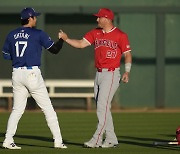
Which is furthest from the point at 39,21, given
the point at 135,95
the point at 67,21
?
the point at 135,95

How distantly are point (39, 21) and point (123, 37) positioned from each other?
12.8m

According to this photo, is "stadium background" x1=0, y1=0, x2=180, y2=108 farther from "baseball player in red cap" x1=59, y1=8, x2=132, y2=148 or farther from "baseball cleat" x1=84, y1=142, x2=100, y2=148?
"baseball cleat" x1=84, y1=142, x2=100, y2=148

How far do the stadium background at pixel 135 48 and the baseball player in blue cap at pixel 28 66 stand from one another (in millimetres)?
12734

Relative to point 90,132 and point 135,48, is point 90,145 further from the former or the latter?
point 135,48

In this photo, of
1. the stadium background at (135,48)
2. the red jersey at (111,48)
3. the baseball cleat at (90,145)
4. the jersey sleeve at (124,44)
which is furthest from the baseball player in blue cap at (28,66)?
the stadium background at (135,48)

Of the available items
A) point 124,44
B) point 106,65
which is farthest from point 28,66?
point 124,44

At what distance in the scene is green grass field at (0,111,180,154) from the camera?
12844 mm

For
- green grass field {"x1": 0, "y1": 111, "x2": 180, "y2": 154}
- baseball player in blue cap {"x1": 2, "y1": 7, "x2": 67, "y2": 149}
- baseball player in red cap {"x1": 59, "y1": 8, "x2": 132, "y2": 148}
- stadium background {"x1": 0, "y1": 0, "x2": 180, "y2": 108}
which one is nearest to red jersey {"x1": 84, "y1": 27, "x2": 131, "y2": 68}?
baseball player in red cap {"x1": 59, "y1": 8, "x2": 132, "y2": 148}

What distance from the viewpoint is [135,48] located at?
26359mm

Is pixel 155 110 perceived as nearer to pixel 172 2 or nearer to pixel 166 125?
pixel 172 2

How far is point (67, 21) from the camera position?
26516 millimetres

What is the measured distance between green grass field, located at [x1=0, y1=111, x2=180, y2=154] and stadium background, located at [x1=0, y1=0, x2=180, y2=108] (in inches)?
136

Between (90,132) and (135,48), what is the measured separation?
10232 millimetres

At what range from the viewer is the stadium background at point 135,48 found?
25.8m
